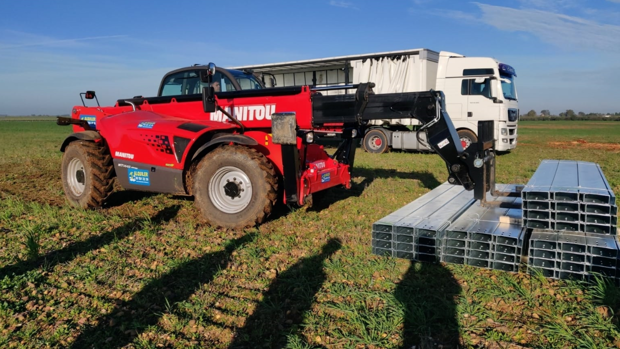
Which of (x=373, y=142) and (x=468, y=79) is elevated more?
(x=468, y=79)

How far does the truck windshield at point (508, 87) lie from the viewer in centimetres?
1389

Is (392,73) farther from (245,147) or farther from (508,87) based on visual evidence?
(245,147)

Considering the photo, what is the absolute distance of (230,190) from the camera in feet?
19.5

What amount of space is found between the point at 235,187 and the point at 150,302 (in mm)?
2321

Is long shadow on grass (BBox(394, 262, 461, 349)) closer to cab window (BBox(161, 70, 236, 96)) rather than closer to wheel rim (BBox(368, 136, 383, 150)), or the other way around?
cab window (BBox(161, 70, 236, 96))

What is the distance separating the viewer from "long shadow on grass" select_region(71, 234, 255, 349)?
3268 millimetres

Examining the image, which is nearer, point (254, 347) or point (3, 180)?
point (254, 347)

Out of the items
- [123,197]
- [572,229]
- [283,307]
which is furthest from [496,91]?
[283,307]

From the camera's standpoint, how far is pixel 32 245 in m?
4.88

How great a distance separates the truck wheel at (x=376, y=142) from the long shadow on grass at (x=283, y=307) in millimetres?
11860

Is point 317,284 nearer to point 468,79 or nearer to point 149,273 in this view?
point 149,273

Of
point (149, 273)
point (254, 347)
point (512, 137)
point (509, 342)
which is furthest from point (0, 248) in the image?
point (512, 137)

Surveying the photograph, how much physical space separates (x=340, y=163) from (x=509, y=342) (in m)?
4.24

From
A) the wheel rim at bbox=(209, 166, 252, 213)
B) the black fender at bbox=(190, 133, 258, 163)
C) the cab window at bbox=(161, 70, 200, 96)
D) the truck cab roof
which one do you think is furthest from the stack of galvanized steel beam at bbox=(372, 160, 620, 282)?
the cab window at bbox=(161, 70, 200, 96)
